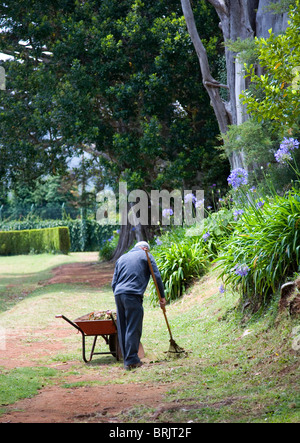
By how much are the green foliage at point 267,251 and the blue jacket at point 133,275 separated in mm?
1261

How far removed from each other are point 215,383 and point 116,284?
86.3 inches

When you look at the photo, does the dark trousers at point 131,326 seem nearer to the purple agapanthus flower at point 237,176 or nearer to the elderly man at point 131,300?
the elderly man at point 131,300

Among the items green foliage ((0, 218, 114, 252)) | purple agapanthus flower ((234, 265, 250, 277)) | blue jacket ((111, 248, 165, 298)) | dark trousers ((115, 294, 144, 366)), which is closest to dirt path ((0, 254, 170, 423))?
dark trousers ((115, 294, 144, 366))

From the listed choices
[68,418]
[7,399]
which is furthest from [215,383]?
[7,399]

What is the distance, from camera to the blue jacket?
23.7 ft

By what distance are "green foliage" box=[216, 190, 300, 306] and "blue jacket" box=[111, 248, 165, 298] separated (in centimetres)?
126

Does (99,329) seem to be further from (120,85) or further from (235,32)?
(120,85)

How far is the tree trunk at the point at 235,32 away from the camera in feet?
42.0

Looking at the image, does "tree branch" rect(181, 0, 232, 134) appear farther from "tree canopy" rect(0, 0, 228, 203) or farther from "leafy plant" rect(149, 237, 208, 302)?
"leafy plant" rect(149, 237, 208, 302)

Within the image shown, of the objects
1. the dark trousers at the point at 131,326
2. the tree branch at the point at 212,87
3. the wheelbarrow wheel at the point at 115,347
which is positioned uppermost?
the tree branch at the point at 212,87

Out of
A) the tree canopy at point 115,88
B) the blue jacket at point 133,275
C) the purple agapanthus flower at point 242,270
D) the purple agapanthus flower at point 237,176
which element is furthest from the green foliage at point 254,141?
the tree canopy at point 115,88

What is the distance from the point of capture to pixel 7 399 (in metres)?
5.75

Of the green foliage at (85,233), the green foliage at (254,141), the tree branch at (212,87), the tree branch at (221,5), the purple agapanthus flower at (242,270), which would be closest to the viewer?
the purple agapanthus flower at (242,270)
